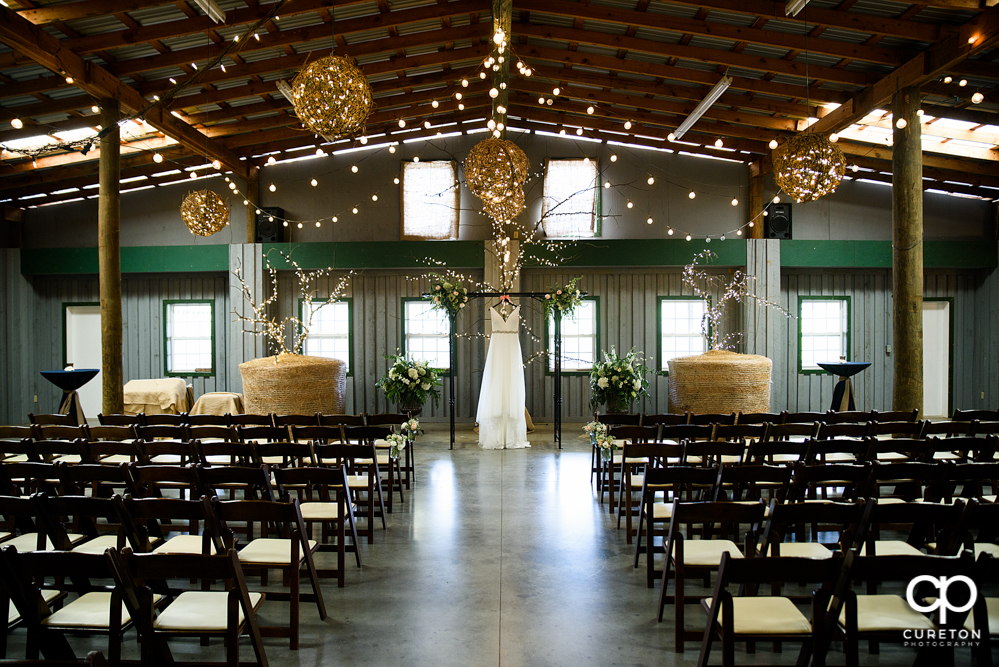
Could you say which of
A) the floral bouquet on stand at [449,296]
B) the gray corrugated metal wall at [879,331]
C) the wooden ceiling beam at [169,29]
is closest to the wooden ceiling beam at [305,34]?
the wooden ceiling beam at [169,29]

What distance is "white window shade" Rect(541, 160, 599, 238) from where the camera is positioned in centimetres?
1247

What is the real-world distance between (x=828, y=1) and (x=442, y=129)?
7244 millimetres

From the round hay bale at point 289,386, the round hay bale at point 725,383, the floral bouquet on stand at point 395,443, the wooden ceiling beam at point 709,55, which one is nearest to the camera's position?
the floral bouquet on stand at point 395,443

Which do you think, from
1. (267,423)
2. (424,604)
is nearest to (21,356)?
(267,423)

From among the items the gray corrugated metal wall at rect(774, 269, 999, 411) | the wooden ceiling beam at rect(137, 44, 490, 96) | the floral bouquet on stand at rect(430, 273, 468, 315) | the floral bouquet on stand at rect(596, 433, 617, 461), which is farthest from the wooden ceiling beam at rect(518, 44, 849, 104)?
the floral bouquet on stand at rect(596, 433, 617, 461)

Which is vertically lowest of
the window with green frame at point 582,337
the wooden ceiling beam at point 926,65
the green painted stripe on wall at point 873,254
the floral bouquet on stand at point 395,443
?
the floral bouquet on stand at point 395,443

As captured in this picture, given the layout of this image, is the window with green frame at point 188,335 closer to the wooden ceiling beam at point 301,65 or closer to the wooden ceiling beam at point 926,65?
the wooden ceiling beam at point 301,65

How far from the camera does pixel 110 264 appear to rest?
27.2 feet

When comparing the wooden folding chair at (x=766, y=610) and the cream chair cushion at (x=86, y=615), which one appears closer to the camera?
the wooden folding chair at (x=766, y=610)

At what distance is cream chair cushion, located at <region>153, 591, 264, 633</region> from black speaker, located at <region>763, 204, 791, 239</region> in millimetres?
11444

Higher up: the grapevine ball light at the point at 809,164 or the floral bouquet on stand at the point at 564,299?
the grapevine ball light at the point at 809,164

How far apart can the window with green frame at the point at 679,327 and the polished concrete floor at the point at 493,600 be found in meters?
6.52

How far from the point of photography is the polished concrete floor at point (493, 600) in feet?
10.8

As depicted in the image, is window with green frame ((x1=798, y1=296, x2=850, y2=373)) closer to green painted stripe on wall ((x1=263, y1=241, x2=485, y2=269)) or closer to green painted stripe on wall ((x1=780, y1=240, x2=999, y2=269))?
green painted stripe on wall ((x1=780, y1=240, x2=999, y2=269))
